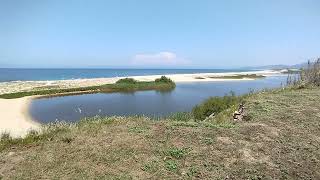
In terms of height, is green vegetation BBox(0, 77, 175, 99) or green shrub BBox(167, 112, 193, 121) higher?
green shrub BBox(167, 112, 193, 121)

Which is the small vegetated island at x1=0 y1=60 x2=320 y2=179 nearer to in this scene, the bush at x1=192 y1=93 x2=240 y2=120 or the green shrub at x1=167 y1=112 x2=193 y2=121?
the green shrub at x1=167 y1=112 x2=193 y2=121

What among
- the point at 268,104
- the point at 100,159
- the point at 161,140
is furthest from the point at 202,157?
the point at 268,104

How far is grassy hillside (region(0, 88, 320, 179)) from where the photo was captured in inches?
299

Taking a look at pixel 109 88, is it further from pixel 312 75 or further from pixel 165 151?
pixel 165 151

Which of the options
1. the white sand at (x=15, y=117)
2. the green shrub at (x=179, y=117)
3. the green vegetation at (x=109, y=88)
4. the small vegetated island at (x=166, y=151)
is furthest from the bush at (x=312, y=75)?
the green vegetation at (x=109, y=88)

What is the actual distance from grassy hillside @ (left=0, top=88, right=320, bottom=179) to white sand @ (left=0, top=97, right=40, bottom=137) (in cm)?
1130

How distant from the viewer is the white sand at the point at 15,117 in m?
23.8

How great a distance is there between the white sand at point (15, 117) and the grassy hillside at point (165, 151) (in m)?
11.3

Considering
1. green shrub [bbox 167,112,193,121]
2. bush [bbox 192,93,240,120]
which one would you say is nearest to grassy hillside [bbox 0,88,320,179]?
green shrub [bbox 167,112,193,121]

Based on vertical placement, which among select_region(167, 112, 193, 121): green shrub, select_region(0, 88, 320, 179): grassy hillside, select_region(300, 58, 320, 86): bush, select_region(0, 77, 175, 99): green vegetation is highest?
select_region(300, 58, 320, 86): bush

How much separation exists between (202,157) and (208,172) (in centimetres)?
73

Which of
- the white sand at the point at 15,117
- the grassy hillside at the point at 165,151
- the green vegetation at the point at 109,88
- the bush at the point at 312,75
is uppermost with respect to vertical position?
the bush at the point at 312,75

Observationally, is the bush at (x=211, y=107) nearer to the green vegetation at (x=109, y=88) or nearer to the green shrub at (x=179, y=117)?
the green shrub at (x=179, y=117)

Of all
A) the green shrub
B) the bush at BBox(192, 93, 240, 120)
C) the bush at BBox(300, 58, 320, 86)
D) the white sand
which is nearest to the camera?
the green shrub
